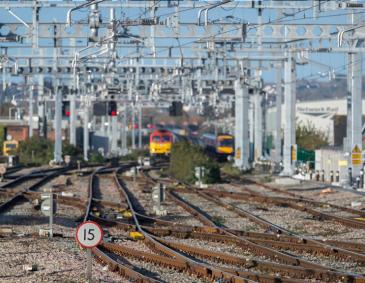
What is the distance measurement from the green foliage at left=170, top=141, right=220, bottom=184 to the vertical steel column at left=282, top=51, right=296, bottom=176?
3017 millimetres

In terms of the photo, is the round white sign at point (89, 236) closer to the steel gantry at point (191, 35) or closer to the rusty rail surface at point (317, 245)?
the rusty rail surface at point (317, 245)

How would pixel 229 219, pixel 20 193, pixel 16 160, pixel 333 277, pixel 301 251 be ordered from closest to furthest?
pixel 333 277, pixel 301 251, pixel 229 219, pixel 20 193, pixel 16 160

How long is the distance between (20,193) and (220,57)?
12.8 metres

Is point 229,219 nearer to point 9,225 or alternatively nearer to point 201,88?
point 9,225

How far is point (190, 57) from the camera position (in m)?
41.2

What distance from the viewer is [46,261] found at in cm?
1382

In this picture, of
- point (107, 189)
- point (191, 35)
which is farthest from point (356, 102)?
point (107, 189)

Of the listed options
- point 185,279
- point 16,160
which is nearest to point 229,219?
point 185,279

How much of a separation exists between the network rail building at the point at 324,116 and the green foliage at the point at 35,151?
19.5m

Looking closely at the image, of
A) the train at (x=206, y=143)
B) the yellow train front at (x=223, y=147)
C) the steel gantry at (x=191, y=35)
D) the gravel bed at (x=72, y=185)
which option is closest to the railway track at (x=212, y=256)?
the steel gantry at (x=191, y=35)

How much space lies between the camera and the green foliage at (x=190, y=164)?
40.2 meters

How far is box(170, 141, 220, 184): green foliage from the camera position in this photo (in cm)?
4016

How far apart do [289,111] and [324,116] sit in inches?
2297

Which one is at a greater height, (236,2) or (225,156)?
(236,2)
